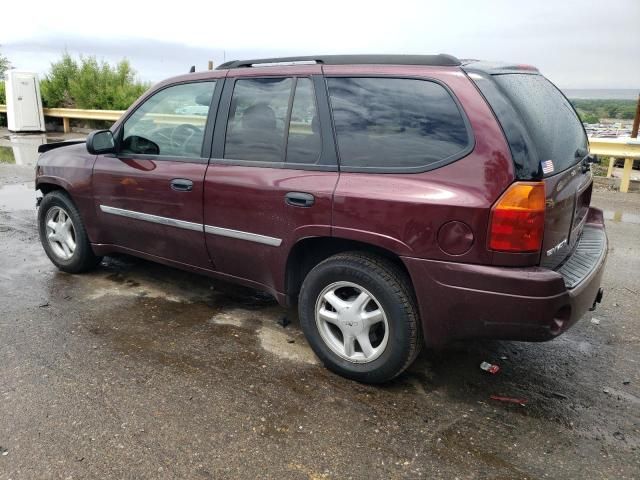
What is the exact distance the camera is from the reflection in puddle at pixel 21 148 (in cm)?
1185

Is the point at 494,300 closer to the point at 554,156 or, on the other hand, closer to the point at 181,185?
the point at 554,156

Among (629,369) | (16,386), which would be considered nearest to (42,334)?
(16,386)

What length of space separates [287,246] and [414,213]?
880 mm

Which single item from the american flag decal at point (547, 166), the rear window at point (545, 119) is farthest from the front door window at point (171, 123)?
the american flag decal at point (547, 166)

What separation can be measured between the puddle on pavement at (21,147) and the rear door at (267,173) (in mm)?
9245

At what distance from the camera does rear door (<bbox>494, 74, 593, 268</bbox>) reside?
279cm

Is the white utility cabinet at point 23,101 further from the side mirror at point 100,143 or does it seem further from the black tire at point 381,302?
the black tire at point 381,302

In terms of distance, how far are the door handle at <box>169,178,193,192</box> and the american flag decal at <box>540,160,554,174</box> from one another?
2224 millimetres

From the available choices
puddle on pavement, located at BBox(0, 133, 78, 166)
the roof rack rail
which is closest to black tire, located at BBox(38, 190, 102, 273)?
the roof rack rail

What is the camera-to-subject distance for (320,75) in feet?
11.0

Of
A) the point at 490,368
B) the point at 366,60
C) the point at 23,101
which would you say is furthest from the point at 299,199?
the point at 23,101

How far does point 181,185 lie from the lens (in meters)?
3.84

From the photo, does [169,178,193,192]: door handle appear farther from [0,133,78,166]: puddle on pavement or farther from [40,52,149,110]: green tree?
[40,52,149,110]: green tree

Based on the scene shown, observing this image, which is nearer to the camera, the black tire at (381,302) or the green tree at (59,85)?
the black tire at (381,302)
